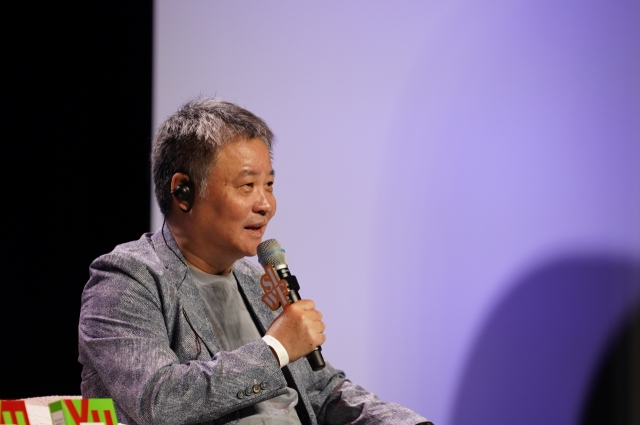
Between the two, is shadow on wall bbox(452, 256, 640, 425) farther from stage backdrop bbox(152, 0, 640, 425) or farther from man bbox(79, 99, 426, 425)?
man bbox(79, 99, 426, 425)

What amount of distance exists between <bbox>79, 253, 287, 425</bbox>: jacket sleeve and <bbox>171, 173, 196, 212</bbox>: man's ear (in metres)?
0.26

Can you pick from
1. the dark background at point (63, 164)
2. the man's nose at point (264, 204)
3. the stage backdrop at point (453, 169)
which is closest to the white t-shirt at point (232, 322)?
the man's nose at point (264, 204)

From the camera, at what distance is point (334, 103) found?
108 inches

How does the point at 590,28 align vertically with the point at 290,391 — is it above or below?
above

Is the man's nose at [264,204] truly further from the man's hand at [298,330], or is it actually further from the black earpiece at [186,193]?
the man's hand at [298,330]

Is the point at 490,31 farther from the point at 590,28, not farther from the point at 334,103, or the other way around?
the point at 334,103

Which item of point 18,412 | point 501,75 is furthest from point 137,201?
point 18,412

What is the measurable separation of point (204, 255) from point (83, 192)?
1061 millimetres

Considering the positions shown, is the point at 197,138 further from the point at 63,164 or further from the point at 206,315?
the point at 63,164

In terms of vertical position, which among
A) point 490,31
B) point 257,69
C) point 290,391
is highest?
point 490,31

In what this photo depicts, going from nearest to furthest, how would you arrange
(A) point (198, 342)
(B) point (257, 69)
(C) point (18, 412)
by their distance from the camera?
1. (C) point (18, 412)
2. (A) point (198, 342)
3. (B) point (257, 69)

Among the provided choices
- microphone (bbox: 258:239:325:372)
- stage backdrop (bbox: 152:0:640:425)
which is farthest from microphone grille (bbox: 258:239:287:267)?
stage backdrop (bbox: 152:0:640:425)

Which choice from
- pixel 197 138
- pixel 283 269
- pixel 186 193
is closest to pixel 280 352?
pixel 283 269

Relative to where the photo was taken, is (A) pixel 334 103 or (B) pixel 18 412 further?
(A) pixel 334 103
